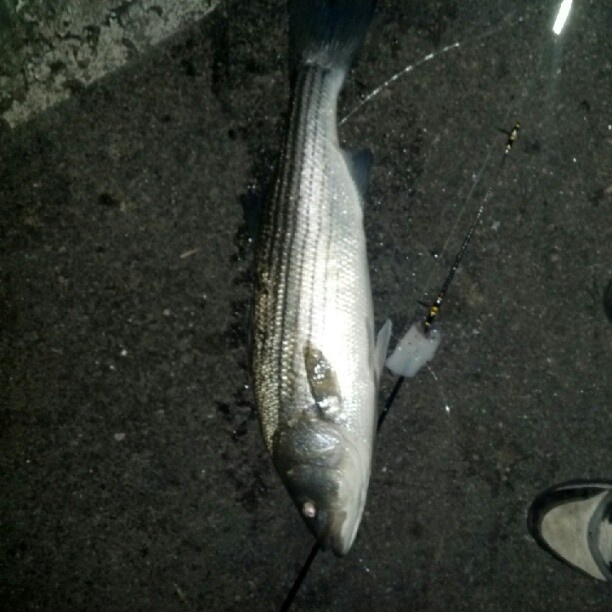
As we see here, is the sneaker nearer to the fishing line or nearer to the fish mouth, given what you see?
the fishing line

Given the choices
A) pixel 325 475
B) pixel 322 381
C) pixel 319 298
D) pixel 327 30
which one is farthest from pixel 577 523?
pixel 327 30

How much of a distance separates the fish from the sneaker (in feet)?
3.53

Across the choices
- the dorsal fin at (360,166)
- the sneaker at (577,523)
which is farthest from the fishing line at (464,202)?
the sneaker at (577,523)

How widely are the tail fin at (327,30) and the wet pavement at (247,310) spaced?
406 mm

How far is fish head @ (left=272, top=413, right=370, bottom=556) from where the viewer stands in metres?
2.13

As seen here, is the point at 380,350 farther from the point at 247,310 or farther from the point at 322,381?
the point at 247,310

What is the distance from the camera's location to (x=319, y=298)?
2104 mm

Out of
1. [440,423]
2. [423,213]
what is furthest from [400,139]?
[440,423]

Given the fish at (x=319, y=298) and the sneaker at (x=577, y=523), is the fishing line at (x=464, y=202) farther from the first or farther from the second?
the sneaker at (x=577, y=523)

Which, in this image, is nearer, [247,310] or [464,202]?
[464,202]

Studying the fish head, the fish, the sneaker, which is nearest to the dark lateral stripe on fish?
the fish

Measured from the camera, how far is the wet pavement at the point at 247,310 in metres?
2.59

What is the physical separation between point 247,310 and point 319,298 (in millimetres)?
697

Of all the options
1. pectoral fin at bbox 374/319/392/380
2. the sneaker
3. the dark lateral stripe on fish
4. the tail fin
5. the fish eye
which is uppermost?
the tail fin
